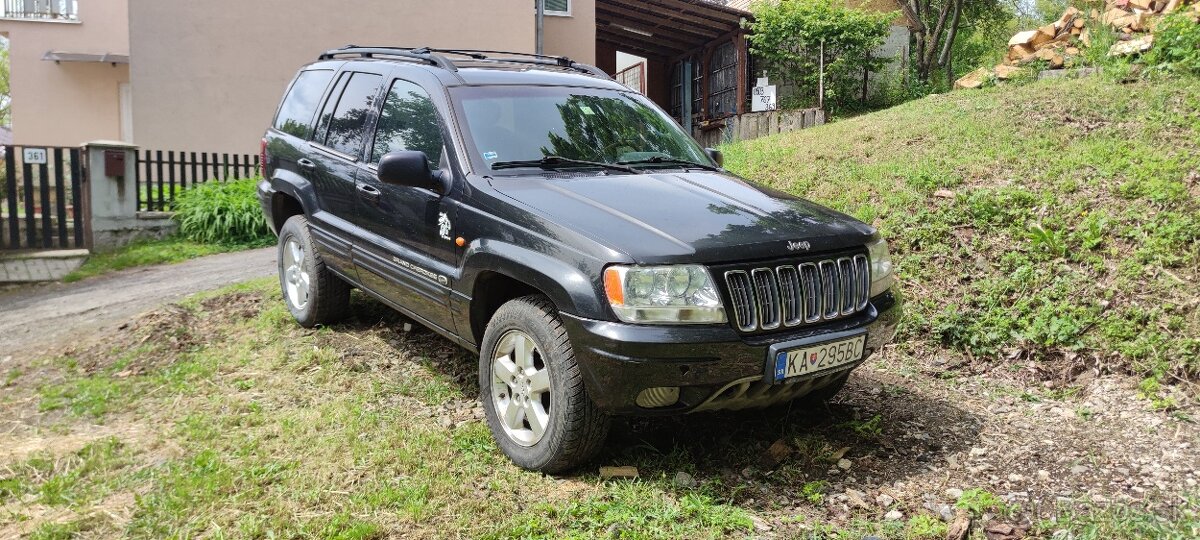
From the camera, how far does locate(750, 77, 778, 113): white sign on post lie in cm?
1845

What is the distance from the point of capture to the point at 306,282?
19.0 ft

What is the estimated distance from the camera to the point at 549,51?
1706cm

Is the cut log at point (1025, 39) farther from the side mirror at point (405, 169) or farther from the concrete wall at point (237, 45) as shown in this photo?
the side mirror at point (405, 169)

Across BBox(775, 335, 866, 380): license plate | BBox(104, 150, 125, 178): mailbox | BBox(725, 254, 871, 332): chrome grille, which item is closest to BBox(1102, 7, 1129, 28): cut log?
BBox(725, 254, 871, 332): chrome grille

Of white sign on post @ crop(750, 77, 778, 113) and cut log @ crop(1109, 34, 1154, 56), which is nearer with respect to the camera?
cut log @ crop(1109, 34, 1154, 56)

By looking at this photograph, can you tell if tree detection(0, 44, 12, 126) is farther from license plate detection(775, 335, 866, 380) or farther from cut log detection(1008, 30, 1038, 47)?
license plate detection(775, 335, 866, 380)

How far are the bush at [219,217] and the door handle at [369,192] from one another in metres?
6.68

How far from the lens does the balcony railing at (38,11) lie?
58.0 ft

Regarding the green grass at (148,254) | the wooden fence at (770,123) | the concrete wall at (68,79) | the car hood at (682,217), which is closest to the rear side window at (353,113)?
the car hood at (682,217)

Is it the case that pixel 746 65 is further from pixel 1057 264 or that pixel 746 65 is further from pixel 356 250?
pixel 356 250

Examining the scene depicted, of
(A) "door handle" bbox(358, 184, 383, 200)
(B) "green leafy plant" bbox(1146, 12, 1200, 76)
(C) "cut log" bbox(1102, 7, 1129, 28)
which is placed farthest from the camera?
(C) "cut log" bbox(1102, 7, 1129, 28)

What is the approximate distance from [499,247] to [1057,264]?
398cm

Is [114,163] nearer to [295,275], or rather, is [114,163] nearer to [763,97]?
[295,275]

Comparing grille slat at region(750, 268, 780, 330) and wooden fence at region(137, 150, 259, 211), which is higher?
wooden fence at region(137, 150, 259, 211)
